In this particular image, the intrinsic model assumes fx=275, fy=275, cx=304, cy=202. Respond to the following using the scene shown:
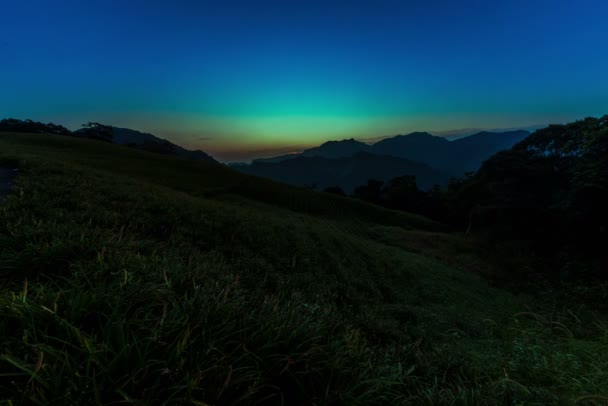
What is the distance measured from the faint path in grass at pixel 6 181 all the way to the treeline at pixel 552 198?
84.0 feet

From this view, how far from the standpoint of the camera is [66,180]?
941 centimetres

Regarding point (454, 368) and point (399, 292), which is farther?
point (399, 292)

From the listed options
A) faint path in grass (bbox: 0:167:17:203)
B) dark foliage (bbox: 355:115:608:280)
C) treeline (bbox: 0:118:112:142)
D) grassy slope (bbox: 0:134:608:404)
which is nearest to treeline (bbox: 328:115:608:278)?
dark foliage (bbox: 355:115:608:280)

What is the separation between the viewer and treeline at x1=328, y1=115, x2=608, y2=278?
17.5 m

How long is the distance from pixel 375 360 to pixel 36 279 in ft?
13.6

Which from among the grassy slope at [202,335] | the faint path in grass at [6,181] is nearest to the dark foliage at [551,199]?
the grassy slope at [202,335]

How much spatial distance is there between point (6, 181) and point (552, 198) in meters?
37.9

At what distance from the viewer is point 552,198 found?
2630 centimetres

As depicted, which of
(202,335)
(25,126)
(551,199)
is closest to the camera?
(202,335)

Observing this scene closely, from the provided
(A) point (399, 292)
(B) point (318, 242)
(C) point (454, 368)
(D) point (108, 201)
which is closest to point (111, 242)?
(D) point (108, 201)

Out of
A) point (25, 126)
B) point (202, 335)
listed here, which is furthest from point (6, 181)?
point (25, 126)

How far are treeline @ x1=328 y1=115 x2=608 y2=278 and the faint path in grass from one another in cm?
2559

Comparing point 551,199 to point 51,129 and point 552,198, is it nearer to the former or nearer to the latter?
point 552,198

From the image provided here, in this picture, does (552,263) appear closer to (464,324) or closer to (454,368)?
(464,324)
